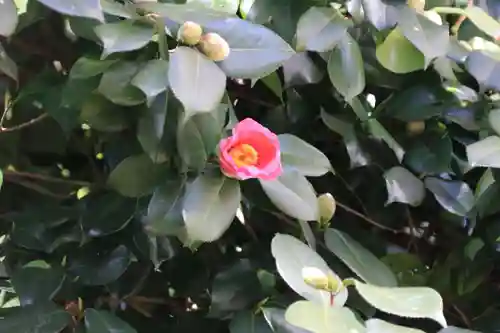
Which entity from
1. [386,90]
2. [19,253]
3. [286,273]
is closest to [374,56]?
[386,90]

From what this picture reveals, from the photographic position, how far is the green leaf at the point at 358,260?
0.55 metres

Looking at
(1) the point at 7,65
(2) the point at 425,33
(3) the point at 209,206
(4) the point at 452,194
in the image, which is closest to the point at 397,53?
(2) the point at 425,33

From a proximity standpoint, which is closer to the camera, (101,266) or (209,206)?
(209,206)

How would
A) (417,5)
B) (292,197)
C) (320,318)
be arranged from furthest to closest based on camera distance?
(417,5) → (292,197) → (320,318)

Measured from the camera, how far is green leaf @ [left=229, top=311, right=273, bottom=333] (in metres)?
0.52

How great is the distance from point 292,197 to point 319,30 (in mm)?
162

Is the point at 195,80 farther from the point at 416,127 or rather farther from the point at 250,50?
the point at 416,127

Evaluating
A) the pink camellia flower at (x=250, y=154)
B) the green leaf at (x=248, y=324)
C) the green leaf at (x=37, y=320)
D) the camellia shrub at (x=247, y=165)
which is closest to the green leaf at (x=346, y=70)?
the camellia shrub at (x=247, y=165)

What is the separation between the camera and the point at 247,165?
0.49 m

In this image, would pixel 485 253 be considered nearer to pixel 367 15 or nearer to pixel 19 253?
pixel 367 15

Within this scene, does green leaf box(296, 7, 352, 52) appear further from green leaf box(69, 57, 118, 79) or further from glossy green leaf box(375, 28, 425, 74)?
green leaf box(69, 57, 118, 79)

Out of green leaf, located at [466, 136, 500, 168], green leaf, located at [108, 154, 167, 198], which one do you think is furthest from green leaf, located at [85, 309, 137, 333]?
green leaf, located at [466, 136, 500, 168]

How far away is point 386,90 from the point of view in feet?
2.22

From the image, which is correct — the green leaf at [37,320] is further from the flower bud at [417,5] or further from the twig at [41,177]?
the flower bud at [417,5]
